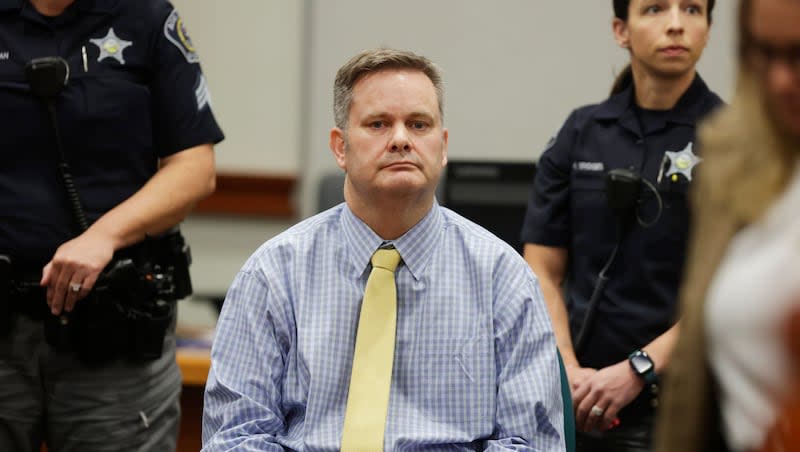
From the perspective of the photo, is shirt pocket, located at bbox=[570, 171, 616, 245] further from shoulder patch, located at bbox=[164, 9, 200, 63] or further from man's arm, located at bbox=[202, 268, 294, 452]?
shoulder patch, located at bbox=[164, 9, 200, 63]

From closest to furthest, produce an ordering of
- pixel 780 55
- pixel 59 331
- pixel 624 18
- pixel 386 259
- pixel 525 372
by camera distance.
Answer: pixel 780 55 → pixel 525 372 → pixel 386 259 → pixel 59 331 → pixel 624 18

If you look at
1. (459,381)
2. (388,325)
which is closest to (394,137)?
(388,325)

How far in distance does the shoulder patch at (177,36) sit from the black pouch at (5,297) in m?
0.55

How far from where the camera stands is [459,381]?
183 centimetres

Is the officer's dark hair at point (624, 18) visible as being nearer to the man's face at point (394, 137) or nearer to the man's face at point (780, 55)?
the man's face at point (394, 137)

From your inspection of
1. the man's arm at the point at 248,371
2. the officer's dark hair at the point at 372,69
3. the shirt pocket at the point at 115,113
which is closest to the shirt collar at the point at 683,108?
the officer's dark hair at the point at 372,69

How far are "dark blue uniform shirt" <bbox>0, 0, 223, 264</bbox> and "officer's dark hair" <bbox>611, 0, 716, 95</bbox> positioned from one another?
94cm

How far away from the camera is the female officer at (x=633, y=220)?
2.12 metres

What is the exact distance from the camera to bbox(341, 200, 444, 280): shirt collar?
1919 mm

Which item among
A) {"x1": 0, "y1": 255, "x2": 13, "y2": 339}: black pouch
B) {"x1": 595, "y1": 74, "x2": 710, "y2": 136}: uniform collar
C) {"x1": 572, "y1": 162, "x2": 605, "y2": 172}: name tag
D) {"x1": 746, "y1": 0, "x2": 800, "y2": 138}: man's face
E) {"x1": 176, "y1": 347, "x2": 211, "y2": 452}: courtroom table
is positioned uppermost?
{"x1": 746, "y1": 0, "x2": 800, "y2": 138}: man's face

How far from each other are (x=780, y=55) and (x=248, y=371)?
1.17m

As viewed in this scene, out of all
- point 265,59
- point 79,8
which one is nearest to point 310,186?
point 265,59

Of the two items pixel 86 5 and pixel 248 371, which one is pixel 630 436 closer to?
pixel 248 371

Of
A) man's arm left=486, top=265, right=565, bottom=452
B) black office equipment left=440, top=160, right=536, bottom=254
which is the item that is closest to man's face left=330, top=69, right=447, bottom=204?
man's arm left=486, top=265, right=565, bottom=452
